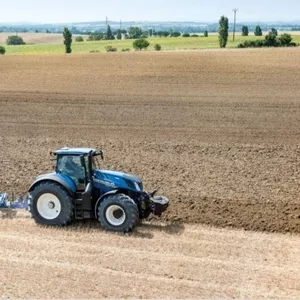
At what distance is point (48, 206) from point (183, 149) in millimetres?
7019

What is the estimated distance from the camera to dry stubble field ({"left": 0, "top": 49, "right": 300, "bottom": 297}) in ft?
32.1

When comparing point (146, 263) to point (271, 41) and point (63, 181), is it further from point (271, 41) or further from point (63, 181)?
point (271, 41)

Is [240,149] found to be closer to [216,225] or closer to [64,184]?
[216,225]

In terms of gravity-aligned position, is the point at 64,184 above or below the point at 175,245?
above

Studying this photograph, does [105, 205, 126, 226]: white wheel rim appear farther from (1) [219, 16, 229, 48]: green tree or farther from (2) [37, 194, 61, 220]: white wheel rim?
(1) [219, 16, 229, 48]: green tree

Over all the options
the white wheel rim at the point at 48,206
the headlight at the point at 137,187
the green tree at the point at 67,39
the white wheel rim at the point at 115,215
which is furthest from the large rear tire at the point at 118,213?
the green tree at the point at 67,39

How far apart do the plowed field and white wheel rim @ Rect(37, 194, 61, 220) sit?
2534mm

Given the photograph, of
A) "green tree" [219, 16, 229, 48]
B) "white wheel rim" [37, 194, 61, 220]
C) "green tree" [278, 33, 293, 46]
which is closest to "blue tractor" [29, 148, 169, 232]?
"white wheel rim" [37, 194, 61, 220]

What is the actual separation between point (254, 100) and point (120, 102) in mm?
6561

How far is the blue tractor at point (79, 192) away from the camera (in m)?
11.2

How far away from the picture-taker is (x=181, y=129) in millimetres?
20859

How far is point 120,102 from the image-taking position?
2669 cm

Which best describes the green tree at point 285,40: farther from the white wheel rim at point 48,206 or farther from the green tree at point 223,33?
the white wheel rim at point 48,206

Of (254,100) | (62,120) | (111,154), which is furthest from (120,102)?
(111,154)
